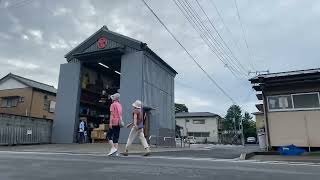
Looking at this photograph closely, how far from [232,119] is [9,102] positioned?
47488 millimetres

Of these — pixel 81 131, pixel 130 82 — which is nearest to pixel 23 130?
pixel 81 131

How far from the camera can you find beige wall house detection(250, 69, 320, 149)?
1163 cm

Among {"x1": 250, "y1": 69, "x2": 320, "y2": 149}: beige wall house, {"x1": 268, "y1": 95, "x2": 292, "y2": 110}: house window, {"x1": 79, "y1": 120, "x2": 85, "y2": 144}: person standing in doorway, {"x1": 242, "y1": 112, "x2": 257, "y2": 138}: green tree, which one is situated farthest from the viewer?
{"x1": 242, "y1": 112, "x2": 257, "y2": 138}: green tree

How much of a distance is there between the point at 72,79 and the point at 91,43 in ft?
10.2

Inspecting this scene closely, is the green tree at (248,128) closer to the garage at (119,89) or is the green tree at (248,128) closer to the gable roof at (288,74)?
the garage at (119,89)

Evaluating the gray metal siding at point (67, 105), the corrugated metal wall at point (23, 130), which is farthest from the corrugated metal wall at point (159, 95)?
the corrugated metal wall at point (23, 130)

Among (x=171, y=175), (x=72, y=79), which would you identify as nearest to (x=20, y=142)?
(x=72, y=79)

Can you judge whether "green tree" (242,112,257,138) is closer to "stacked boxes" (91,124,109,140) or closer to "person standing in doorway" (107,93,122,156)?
"stacked boxes" (91,124,109,140)

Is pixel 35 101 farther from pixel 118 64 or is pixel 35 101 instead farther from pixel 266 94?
pixel 266 94

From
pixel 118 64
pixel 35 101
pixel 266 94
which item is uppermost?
pixel 118 64

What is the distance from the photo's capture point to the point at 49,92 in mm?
35750

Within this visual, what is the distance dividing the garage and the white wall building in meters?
34.9

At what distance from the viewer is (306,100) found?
39.2 feet

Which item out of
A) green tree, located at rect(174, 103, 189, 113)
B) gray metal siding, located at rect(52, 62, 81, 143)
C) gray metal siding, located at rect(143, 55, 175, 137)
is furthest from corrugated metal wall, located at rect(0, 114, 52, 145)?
green tree, located at rect(174, 103, 189, 113)
